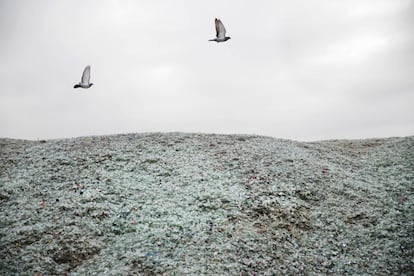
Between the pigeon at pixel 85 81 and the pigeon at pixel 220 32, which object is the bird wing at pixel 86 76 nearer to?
the pigeon at pixel 85 81

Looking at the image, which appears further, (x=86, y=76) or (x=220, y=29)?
(x=220, y=29)

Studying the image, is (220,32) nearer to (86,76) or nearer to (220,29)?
(220,29)

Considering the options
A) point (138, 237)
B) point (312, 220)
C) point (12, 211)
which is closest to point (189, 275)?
point (138, 237)

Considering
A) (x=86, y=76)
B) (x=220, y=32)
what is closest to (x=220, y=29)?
(x=220, y=32)

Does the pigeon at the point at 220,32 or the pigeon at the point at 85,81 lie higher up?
the pigeon at the point at 220,32

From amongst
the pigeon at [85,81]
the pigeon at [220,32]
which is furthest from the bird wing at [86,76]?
the pigeon at [220,32]

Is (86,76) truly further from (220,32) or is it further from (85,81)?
(220,32)

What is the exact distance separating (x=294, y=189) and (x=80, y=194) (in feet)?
23.3

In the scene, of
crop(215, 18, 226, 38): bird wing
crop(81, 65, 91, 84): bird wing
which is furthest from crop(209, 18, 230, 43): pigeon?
Answer: crop(81, 65, 91, 84): bird wing

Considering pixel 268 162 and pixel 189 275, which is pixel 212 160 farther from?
pixel 189 275

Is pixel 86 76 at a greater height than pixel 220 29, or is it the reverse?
pixel 220 29

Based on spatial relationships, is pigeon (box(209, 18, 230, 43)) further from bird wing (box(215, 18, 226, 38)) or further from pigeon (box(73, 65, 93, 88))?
pigeon (box(73, 65, 93, 88))

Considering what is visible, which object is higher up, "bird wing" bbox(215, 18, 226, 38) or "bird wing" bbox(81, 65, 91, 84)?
"bird wing" bbox(215, 18, 226, 38)

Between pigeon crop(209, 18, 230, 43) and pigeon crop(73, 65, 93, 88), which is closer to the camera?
pigeon crop(73, 65, 93, 88)
